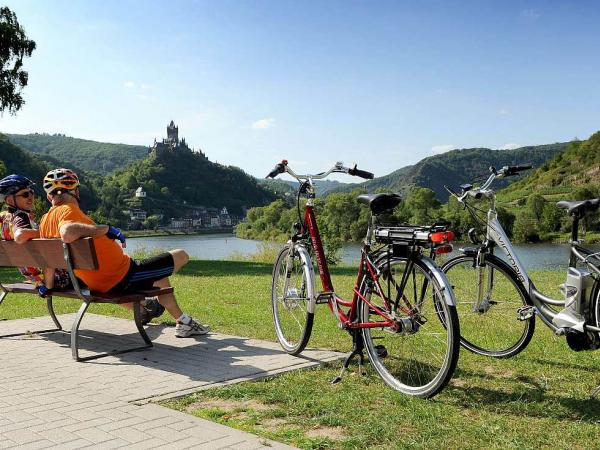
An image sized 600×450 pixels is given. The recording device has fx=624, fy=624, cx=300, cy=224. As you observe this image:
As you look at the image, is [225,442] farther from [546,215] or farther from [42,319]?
[546,215]

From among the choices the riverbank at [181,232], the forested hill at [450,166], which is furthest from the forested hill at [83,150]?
the forested hill at [450,166]

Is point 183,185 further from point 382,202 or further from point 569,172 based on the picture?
point 382,202

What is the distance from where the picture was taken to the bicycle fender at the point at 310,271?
4648mm

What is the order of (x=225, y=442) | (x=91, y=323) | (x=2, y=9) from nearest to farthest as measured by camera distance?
(x=225, y=442) → (x=91, y=323) → (x=2, y=9)

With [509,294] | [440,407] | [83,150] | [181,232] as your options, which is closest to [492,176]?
[509,294]

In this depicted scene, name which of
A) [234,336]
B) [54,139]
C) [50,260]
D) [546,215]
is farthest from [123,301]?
[54,139]

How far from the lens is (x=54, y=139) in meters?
180

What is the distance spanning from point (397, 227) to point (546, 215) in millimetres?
57974

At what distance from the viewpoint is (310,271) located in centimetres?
480

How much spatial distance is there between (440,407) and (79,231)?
305 cm

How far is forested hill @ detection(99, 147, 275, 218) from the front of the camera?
4215 inches

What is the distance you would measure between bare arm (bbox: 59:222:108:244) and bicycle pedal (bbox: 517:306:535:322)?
3.21 m

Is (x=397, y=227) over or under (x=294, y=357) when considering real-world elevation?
over

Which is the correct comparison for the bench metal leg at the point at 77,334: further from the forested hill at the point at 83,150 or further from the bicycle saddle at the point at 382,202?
the forested hill at the point at 83,150
